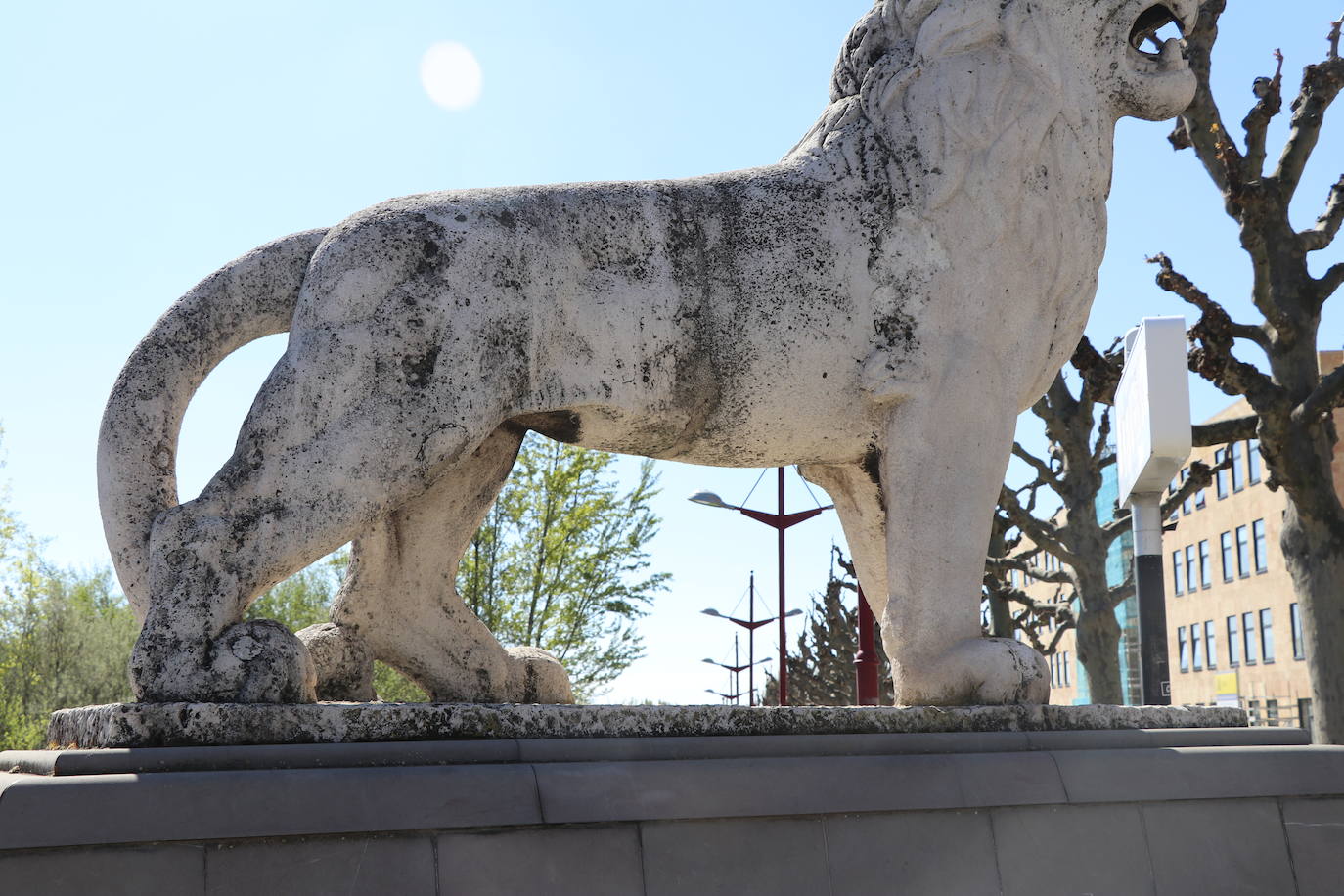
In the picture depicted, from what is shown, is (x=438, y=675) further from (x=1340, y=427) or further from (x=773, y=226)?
(x=1340, y=427)

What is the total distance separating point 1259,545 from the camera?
4309 cm

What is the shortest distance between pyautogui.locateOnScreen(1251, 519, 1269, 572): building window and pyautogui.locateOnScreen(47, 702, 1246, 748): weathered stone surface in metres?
43.2

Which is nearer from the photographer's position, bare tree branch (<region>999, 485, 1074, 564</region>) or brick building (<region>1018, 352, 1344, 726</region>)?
bare tree branch (<region>999, 485, 1074, 564</region>)

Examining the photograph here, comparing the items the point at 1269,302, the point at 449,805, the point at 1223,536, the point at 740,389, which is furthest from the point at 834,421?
the point at 1223,536

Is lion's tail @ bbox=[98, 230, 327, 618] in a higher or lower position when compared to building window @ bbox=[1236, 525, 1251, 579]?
lower

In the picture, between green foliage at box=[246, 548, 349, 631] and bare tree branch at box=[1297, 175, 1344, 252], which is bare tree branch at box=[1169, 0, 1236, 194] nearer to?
bare tree branch at box=[1297, 175, 1344, 252]

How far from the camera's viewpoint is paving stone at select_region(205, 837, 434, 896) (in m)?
2.68

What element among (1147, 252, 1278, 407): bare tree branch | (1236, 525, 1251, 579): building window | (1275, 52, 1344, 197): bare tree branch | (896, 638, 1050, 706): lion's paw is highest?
(1236, 525, 1251, 579): building window

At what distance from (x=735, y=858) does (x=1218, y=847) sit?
4.62ft

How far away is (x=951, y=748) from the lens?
3.48 m

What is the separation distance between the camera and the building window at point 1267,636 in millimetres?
42562

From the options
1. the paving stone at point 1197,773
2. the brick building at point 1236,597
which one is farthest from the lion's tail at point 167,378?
the brick building at point 1236,597

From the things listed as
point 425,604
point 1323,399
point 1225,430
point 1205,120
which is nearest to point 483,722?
point 425,604

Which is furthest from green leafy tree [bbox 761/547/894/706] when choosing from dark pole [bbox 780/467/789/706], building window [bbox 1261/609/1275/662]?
building window [bbox 1261/609/1275/662]
